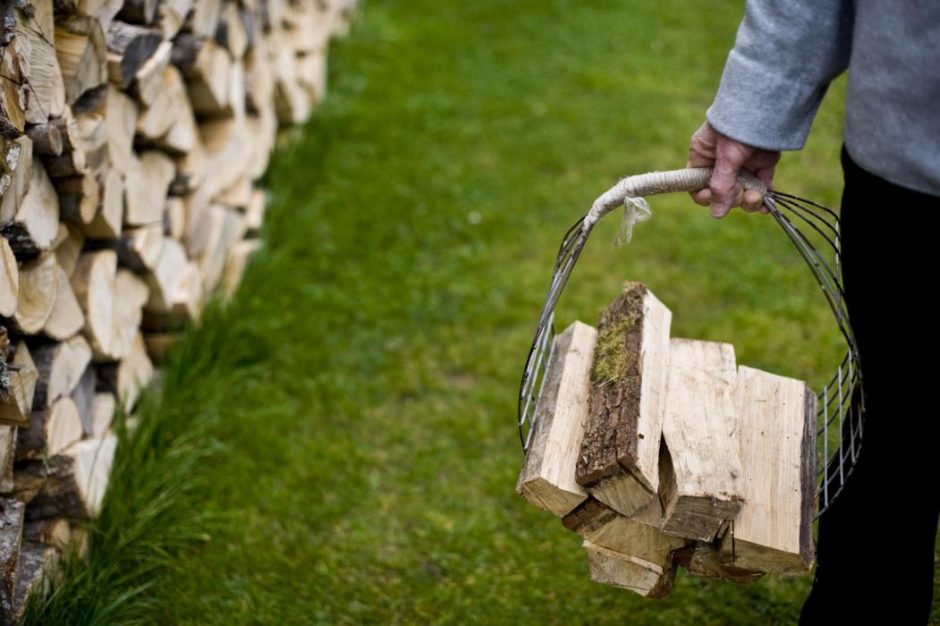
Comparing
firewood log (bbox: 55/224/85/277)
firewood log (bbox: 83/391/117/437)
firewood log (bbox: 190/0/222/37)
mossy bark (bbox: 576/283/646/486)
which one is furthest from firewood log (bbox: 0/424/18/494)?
firewood log (bbox: 190/0/222/37)

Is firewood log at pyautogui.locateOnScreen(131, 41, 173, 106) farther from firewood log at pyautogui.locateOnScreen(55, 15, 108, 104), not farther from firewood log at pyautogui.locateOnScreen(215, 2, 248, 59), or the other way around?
firewood log at pyautogui.locateOnScreen(215, 2, 248, 59)

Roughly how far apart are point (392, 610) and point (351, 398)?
2.85 ft

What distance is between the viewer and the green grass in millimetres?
2387

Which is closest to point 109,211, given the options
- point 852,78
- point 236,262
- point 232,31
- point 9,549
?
point 9,549

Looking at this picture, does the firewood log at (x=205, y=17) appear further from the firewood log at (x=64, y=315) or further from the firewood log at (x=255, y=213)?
the firewood log at (x=64, y=315)

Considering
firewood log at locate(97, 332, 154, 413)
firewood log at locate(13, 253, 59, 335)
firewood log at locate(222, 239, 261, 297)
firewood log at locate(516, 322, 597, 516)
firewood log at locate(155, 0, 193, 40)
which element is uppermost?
firewood log at locate(155, 0, 193, 40)

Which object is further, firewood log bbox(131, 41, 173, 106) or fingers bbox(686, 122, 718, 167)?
firewood log bbox(131, 41, 173, 106)

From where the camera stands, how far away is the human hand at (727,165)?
5.74 feet

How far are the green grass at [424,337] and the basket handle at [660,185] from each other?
1.10 m

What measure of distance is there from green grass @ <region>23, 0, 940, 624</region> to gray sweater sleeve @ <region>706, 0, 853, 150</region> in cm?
125

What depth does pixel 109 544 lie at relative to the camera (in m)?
2.33

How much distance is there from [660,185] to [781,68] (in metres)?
0.30

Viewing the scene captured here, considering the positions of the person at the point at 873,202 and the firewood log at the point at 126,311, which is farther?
the firewood log at the point at 126,311

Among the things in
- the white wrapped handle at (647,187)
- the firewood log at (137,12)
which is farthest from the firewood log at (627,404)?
the firewood log at (137,12)
